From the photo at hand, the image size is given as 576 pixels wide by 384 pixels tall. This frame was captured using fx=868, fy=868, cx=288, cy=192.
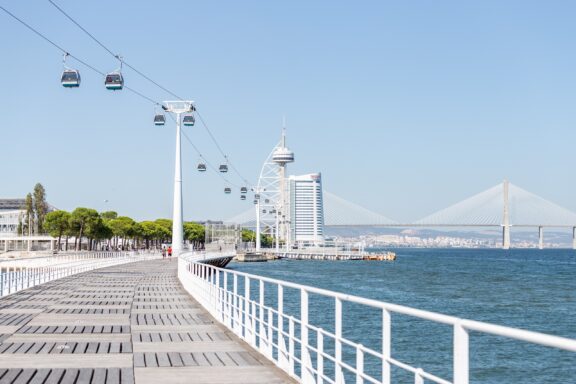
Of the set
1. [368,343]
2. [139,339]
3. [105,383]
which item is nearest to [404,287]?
[368,343]

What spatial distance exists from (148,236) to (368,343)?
133 metres

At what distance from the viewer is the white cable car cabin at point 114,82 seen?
101 ft

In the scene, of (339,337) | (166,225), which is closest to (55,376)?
(339,337)

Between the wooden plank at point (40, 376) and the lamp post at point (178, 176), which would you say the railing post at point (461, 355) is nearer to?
the wooden plank at point (40, 376)

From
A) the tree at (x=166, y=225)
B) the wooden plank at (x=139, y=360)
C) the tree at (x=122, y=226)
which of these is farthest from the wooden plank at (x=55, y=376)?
the tree at (x=166, y=225)

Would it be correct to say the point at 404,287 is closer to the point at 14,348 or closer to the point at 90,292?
the point at 90,292

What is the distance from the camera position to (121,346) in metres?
13.5

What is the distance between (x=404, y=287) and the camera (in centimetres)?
7019

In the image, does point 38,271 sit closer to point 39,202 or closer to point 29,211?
point 29,211

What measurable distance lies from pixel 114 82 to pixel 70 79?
9.82ft

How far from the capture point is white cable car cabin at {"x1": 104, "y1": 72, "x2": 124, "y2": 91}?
101 ft

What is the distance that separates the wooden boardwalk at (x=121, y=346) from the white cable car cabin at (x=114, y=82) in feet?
30.3

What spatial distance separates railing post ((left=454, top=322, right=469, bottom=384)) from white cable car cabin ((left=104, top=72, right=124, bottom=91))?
2698 cm

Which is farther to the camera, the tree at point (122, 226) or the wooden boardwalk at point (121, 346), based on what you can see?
the tree at point (122, 226)
